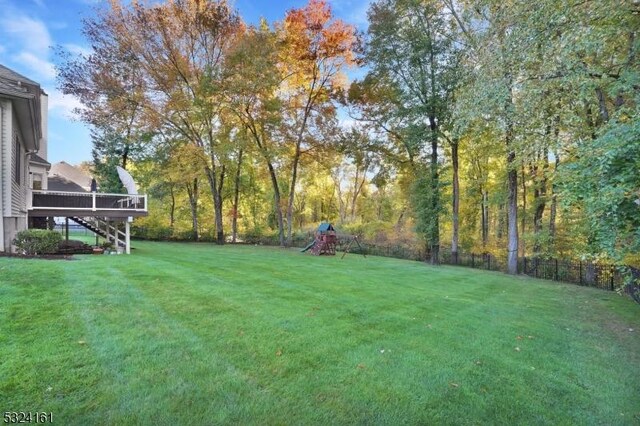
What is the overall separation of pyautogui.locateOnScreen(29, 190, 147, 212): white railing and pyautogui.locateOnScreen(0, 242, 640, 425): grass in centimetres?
618

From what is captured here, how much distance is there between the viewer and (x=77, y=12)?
19000mm

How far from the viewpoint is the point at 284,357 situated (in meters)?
3.85

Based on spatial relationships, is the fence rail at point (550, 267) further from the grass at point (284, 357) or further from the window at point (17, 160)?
the window at point (17, 160)

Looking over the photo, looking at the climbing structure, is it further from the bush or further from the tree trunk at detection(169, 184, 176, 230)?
the tree trunk at detection(169, 184, 176, 230)

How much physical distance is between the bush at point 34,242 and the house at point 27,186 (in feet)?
1.15

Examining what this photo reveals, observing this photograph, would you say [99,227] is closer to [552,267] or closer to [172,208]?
[172,208]

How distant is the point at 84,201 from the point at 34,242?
153 inches

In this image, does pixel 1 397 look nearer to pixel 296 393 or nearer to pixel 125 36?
pixel 296 393

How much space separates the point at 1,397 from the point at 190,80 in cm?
2272

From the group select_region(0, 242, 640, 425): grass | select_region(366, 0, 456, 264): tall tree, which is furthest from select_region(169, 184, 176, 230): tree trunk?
select_region(0, 242, 640, 425): grass

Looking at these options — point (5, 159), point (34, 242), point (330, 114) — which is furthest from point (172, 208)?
point (5, 159)

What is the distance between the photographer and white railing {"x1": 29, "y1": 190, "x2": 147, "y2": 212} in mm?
12156

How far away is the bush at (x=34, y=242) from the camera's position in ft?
30.5

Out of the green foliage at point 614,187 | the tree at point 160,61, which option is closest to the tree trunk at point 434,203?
the tree at point 160,61
